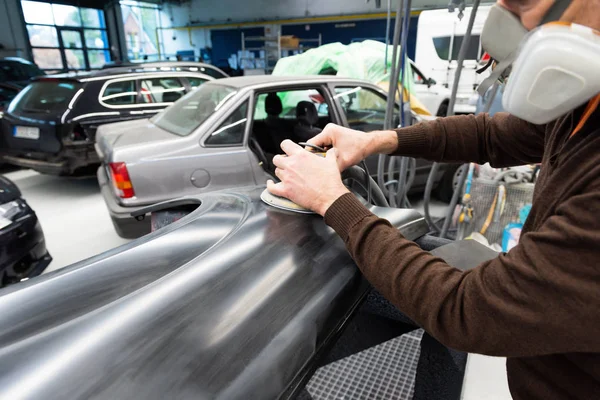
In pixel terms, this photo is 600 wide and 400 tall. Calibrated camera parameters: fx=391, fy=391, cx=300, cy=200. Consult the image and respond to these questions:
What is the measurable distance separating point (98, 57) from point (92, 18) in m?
1.43

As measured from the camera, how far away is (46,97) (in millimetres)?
4379

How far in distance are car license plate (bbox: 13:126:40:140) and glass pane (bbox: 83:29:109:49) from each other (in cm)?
1266

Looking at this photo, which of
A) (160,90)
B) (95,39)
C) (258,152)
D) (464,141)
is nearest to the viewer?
(464,141)

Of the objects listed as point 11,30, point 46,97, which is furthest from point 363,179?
point 11,30

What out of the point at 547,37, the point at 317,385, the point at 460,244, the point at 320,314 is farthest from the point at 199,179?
the point at 547,37

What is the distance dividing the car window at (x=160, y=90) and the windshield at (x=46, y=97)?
722mm

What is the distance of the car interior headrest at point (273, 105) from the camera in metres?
3.95

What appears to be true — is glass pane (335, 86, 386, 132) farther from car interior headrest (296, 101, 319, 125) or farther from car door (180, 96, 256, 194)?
car door (180, 96, 256, 194)

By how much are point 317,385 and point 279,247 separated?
1.25 m

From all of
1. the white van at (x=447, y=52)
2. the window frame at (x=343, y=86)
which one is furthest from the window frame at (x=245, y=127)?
the white van at (x=447, y=52)

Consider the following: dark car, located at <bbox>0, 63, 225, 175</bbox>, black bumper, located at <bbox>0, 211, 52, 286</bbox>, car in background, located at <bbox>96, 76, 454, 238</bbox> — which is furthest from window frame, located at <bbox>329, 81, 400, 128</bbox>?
black bumper, located at <bbox>0, 211, 52, 286</bbox>

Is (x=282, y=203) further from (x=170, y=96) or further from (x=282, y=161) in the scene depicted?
(x=170, y=96)

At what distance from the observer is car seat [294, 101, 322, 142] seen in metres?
3.63

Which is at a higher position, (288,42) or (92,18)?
(92,18)
